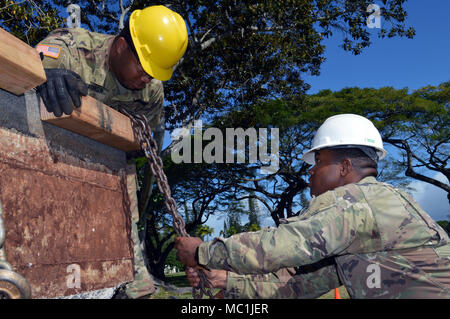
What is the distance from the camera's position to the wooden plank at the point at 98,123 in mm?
1925

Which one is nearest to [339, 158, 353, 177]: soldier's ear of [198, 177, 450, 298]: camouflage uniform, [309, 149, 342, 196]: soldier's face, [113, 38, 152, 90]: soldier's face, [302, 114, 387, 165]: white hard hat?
[309, 149, 342, 196]: soldier's face

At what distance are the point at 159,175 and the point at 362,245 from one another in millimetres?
1326

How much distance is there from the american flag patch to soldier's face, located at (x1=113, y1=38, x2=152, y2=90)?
2.36 ft

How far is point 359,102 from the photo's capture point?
75.3ft

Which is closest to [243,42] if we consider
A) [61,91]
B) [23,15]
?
[23,15]

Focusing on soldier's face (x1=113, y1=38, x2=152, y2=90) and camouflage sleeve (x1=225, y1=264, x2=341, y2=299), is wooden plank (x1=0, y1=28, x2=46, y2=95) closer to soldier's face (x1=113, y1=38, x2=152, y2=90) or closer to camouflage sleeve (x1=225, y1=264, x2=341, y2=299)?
soldier's face (x1=113, y1=38, x2=152, y2=90)

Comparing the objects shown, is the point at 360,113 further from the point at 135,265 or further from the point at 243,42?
the point at 135,265

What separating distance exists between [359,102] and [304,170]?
5220mm

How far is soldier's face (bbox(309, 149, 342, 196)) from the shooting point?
289 cm

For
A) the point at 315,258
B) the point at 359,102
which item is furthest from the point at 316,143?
the point at 359,102

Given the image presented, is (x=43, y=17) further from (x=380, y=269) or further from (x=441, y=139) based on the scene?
(x=441, y=139)

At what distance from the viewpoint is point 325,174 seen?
2943 mm

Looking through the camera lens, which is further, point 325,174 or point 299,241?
point 325,174
